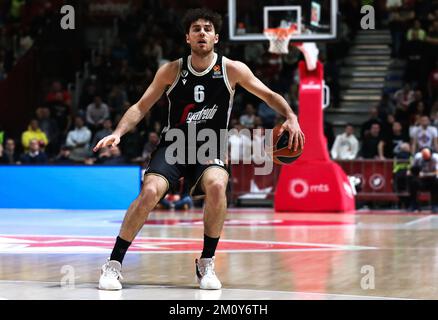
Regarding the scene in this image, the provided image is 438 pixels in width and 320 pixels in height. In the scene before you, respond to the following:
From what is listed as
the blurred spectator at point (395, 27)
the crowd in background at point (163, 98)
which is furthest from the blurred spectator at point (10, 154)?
the blurred spectator at point (395, 27)

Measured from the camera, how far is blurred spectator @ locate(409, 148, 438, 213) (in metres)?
19.0

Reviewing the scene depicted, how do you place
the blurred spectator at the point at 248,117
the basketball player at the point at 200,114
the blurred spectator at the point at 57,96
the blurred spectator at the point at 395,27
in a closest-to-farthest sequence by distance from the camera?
the basketball player at the point at 200,114 → the blurred spectator at the point at 248,117 → the blurred spectator at the point at 57,96 → the blurred spectator at the point at 395,27

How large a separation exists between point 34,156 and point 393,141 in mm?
8037

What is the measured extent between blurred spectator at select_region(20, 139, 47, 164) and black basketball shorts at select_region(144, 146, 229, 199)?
13664 millimetres

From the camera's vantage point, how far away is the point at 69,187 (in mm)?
19094

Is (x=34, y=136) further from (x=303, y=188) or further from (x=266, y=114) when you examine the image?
(x=303, y=188)

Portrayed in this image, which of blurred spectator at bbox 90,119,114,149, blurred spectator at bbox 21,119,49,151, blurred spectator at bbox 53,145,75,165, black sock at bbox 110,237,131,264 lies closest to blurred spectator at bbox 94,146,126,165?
blurred spectator at bbox 90,119,114,149

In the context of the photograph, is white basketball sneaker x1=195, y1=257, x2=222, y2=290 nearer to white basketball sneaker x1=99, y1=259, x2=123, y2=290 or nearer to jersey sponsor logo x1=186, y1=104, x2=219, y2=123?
white basketball sneaker x1=99, y1=259, x2=123, y2=290

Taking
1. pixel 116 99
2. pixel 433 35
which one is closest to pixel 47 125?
pixel 116 99

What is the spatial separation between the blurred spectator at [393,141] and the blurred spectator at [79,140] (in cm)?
699

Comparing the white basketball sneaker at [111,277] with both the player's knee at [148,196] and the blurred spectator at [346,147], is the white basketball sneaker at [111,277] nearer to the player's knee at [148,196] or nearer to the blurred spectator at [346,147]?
the player's knee at [148,196]

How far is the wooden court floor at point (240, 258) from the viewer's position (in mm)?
6945
